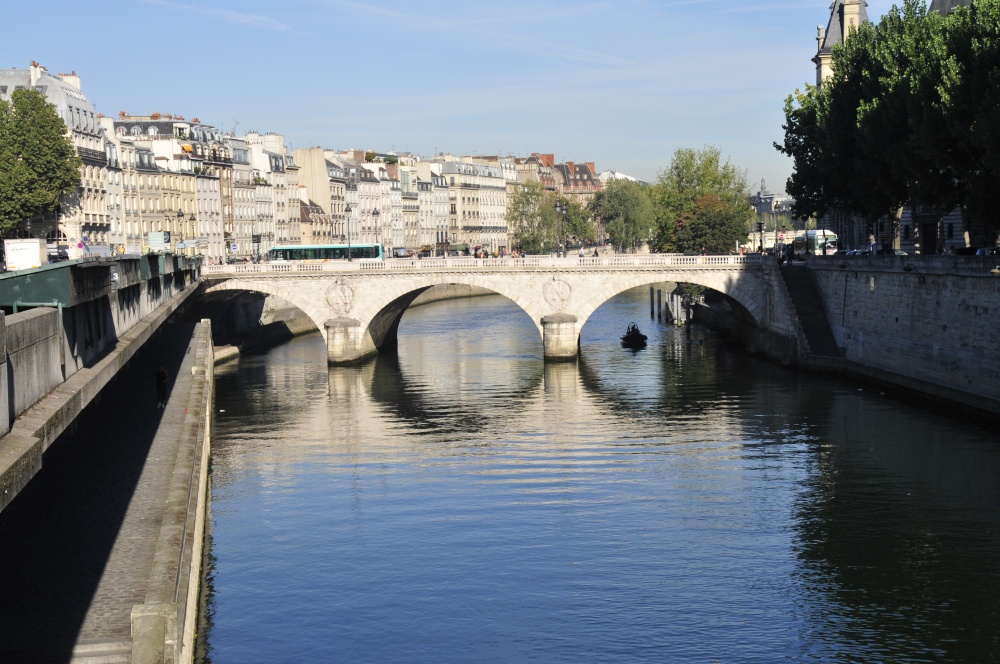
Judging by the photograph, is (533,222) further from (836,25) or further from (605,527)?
(605,527)

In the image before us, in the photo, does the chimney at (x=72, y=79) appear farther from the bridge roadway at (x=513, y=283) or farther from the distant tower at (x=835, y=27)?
the distant tower at (x=835, y=27)

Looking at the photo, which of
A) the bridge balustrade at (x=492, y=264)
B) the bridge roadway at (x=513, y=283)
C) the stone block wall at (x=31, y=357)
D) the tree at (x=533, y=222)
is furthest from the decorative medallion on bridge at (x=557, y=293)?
the tree at (x=533, y=222)

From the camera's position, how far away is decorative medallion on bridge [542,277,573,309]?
77.1m

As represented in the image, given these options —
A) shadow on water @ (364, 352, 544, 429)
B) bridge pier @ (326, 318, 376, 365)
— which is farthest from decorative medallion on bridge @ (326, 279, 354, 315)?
shadow on water @ (364, 352, 544, 429)

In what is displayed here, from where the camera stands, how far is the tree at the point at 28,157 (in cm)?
8038

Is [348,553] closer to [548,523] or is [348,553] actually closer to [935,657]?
[548,523]

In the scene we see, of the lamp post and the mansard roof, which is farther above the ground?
the mansard roof

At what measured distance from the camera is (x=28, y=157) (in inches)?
3209

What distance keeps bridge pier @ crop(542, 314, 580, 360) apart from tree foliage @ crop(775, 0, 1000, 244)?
47.2 ft

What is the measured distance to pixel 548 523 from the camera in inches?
1423

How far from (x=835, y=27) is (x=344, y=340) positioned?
1700 inches

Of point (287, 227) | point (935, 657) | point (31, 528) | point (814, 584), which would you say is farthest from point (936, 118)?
point (287, 227)

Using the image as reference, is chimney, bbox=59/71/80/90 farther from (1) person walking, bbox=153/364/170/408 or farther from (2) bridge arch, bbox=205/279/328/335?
(1) person walking, bbox=153/364/170/408

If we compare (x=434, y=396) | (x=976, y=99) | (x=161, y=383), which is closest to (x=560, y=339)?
(x=434, y=396)
